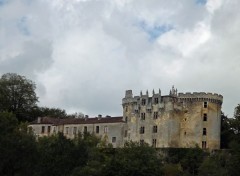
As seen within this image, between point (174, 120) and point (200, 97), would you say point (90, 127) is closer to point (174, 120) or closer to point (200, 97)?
point (174, 120)

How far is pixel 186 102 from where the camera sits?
10819 centimetres

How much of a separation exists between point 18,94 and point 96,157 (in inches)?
1988

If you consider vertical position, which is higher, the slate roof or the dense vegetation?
the slate roof

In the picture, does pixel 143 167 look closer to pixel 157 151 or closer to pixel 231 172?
pixel 231 172

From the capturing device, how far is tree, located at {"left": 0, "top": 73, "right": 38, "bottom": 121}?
134 m

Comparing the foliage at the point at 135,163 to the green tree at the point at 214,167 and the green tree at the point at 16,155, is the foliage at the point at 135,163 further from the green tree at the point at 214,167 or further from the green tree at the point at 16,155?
the green tree at the point at 16,155

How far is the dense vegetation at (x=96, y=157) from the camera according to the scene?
6762cm

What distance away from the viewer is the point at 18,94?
135 metres

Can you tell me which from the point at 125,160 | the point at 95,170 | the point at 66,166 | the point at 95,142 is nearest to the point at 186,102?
the point at 95,142

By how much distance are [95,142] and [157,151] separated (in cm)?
1165

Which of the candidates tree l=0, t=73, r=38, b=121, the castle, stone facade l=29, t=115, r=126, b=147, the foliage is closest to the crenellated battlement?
the castle

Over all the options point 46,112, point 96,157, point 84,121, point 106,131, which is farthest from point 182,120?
point 46,112

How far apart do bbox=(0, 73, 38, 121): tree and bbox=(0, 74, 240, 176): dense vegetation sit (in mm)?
33094

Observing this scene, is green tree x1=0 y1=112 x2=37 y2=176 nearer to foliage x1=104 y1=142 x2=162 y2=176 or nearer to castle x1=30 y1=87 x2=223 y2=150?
foliage x1=104 y1=142 x2=162 y2=176
